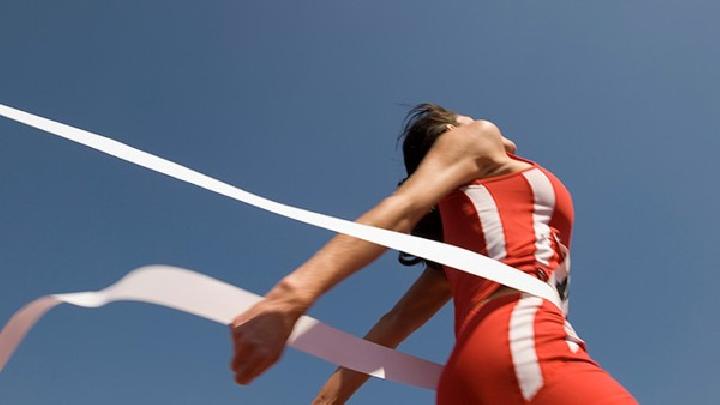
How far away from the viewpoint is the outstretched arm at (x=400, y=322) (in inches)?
109

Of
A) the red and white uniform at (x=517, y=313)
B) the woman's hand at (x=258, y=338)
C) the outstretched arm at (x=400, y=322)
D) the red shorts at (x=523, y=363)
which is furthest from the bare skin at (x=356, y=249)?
the outstretched arm at (x=400, y=322)

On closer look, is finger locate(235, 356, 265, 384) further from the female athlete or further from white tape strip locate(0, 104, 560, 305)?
white tape strip locate(0, 104, 560, 305)

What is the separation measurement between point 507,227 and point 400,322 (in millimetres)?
746

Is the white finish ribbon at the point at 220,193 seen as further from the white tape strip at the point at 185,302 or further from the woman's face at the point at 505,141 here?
the woman's face at the point at 505,141

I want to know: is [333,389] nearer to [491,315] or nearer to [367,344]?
[367,344]

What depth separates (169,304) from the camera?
1878mm

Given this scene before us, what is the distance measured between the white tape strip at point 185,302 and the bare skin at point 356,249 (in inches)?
5.2

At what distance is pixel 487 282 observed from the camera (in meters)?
2.23

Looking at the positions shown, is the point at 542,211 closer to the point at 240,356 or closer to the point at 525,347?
the point at 525,347

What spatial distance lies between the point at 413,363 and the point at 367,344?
188mm

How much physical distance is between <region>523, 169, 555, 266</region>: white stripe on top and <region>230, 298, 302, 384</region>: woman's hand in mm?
888

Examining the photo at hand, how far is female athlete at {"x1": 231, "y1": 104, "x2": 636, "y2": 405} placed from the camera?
1819mm

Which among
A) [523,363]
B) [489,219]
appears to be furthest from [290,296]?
[489,219]

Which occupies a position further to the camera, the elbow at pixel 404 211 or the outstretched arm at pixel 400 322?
the outstretched arm at pixel 400 322
